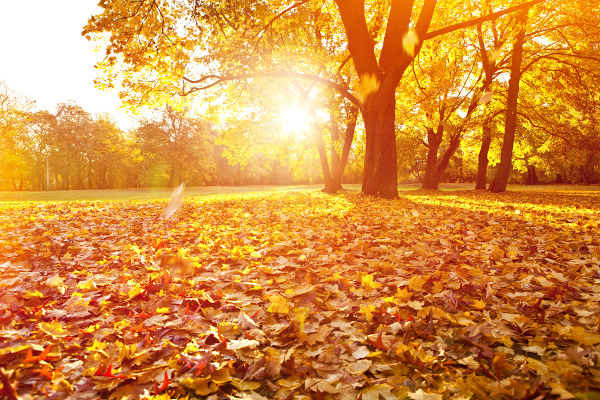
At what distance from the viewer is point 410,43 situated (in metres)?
11.9

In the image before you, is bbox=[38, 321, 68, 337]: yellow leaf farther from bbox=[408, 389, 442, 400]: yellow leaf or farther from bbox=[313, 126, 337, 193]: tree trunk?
bbox=[313, 126, 337, 193]: tree trunk

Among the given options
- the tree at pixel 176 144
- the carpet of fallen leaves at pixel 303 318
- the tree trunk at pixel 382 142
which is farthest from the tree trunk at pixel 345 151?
the tree at pixel 176 144

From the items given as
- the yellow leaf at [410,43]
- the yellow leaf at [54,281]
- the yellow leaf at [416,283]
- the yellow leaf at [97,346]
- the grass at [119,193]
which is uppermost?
the yellow leaf at [410,43]

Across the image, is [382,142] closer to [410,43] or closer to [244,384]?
[410,43]

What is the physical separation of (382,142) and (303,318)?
10.9m

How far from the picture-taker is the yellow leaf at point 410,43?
38.6ft

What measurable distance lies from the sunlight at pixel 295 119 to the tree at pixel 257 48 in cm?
425

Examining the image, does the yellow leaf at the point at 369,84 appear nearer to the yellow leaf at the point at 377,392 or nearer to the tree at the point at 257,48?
the tree at the point at 257,48

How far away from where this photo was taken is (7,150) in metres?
42.6

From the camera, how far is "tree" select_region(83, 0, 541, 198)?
9555mm

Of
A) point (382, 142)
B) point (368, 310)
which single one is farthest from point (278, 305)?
point (382, 142)

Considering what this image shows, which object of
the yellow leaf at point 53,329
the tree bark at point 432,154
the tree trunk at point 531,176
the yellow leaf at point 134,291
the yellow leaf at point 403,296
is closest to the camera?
the yellow leaf at point 53,329

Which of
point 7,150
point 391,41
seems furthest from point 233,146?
point 7,150

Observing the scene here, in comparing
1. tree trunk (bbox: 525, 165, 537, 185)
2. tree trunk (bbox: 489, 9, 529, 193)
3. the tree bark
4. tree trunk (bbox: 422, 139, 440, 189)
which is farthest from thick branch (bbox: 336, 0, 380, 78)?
tree trunk (bbox: 525, 165, 537, 185)
